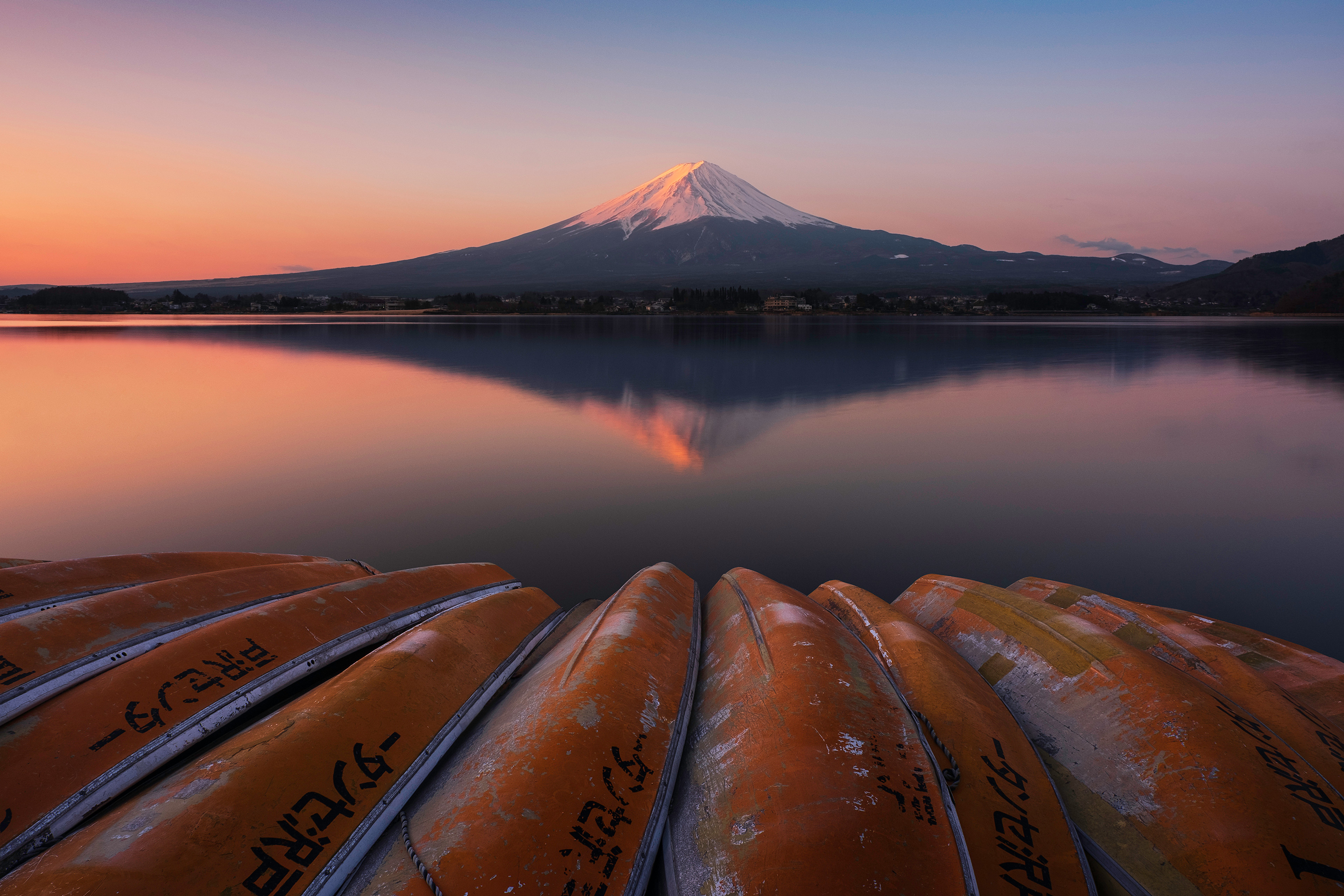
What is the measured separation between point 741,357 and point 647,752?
34781 mm

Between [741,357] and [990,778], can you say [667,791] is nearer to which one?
[990,778]

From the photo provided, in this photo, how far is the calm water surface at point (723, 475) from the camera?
8016mm

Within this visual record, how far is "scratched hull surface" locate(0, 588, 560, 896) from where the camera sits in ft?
7.49

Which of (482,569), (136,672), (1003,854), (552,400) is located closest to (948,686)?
(1003,854)

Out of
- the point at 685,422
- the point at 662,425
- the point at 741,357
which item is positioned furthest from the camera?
the point at 741,357

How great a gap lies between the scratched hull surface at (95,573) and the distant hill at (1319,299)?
163 metres

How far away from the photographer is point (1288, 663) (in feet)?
15.3

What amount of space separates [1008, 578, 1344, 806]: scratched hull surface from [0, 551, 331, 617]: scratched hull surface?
813 cm

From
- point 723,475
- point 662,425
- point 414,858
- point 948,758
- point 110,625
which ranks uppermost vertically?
point 110,625

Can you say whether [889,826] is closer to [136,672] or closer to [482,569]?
[136,672]

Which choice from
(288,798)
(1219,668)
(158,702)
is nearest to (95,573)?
(158,702)

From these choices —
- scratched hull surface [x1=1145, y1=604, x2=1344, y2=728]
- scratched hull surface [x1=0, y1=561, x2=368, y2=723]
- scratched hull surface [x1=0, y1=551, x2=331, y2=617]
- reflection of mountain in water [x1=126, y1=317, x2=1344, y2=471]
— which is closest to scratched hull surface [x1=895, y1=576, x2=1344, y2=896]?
scratched hull surface [x1=1145, y1=604, x2=1344, y2=728]

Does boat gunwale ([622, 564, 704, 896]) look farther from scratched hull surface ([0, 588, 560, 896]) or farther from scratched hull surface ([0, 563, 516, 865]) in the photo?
scratched hull surface ([0, 563, 516, 865])

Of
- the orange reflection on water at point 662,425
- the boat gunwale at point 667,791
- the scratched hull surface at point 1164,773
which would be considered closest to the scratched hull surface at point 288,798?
the boat gunwale at point 667,791
